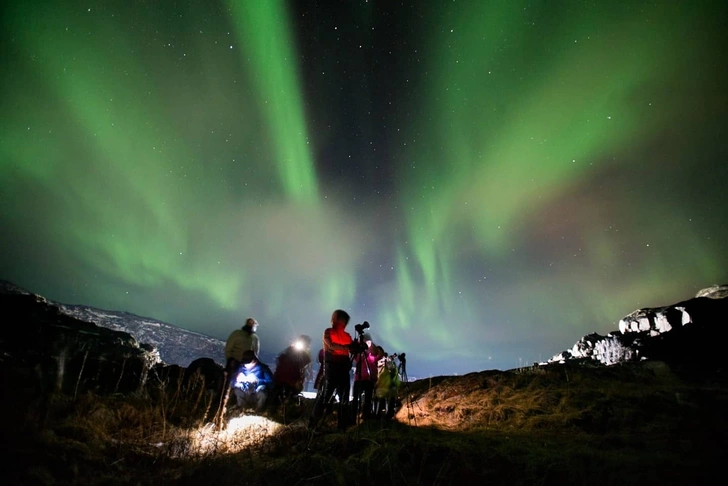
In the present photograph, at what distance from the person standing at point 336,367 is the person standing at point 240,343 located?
3688 millimetres

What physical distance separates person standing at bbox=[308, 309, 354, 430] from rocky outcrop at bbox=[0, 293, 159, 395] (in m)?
6.72

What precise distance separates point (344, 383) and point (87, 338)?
13.0 metres

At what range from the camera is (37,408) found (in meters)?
4.66

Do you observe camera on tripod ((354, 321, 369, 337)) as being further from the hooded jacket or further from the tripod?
the hooded jacket

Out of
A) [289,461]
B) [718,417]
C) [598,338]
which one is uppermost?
[598,338]

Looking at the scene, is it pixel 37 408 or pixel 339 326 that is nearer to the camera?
pixel 37 408

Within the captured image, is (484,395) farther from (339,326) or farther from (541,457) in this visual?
(541,457)

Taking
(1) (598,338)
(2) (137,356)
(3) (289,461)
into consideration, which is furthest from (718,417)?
(1) (598,338)

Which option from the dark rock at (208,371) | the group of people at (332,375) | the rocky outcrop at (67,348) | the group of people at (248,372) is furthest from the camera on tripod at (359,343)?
the dark rock at (208,371)

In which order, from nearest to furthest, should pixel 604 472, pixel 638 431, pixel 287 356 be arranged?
pixel 604 472 → pixel 638 431 → pixel 287 356

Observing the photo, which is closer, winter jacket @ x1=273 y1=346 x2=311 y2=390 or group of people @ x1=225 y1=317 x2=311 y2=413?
group of people @ x1=225 y1=317 x2=311 y2=413

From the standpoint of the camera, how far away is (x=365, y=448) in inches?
178

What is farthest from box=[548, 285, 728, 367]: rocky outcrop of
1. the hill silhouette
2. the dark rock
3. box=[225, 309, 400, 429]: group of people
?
the dark rock

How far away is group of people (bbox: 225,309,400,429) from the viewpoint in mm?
7199
